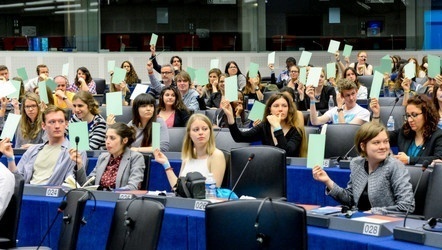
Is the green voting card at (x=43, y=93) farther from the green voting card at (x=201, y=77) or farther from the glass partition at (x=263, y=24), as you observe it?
the glass partition at (x=263, y=24)

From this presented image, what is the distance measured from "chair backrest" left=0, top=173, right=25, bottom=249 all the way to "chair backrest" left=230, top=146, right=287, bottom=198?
1677 mm

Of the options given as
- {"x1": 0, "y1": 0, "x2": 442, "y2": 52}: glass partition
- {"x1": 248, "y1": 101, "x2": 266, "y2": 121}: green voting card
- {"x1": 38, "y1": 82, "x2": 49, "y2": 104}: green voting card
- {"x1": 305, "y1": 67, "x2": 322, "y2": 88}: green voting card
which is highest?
{"x1": 0, "y1": 0, "x2": 442, "y2": 52}: glass partition

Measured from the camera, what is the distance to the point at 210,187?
6.12 meters

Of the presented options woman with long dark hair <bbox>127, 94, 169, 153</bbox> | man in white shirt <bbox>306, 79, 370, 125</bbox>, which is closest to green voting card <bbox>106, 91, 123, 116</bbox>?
woman with long dark hair <bbox>127, 94, 169, 153</bbox>

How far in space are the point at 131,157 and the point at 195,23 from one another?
1478cm

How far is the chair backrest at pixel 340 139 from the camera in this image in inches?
305

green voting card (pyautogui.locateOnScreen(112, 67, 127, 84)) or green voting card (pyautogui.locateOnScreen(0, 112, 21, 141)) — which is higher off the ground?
green voting card (pyautogui.locateOnScreen(112, 67, 127, 84))

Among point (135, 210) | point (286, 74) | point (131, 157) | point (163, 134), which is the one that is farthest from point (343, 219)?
point (286, 74)

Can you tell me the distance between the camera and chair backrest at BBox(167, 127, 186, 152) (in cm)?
849

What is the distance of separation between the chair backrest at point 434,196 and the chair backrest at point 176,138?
10.9 ft

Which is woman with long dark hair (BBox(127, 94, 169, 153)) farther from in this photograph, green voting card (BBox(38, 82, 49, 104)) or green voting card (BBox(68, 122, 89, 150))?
green voting card (BBox(38, 82, 49, 104))

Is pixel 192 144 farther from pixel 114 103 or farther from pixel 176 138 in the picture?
pixel 114 103

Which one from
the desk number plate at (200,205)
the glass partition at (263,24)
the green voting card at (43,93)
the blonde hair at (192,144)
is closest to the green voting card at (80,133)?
the blonde hair at (192,144)

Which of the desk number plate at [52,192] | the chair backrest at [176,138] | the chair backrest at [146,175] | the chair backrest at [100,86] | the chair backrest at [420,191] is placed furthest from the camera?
the chair backrest at [100,86]
